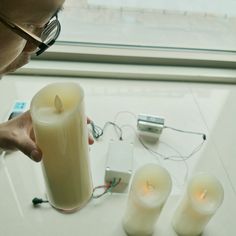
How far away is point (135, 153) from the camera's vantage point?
855 mm

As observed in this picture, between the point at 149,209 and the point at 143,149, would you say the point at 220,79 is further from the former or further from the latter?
the point at 149,209

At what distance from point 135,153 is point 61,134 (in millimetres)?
421

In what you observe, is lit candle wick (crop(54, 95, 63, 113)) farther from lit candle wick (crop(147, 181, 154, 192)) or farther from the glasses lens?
lit candle wick (crop(147, 181, 154, 192))

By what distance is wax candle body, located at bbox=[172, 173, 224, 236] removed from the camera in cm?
58

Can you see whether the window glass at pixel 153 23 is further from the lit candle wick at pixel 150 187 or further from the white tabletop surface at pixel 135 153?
the lit candle wick at pixel 150 187

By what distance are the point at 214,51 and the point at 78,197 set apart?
40.0 inches

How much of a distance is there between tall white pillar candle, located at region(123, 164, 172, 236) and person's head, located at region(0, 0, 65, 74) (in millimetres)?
355

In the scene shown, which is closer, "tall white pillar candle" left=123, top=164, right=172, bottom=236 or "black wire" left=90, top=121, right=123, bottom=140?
"tall white pillar candle" left=123, top=164, right=172, bottom=236

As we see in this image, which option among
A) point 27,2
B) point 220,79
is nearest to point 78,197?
point 27,2

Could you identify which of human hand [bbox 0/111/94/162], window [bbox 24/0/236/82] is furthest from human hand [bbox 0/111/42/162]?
window [bbox 24/0/236/82]

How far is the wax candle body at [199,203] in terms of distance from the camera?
0.58 meters

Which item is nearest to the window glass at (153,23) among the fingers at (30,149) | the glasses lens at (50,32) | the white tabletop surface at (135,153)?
the white tabletop surface at (135,153)

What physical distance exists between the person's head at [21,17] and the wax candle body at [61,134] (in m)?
0.09

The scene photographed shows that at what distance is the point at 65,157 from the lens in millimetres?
519
